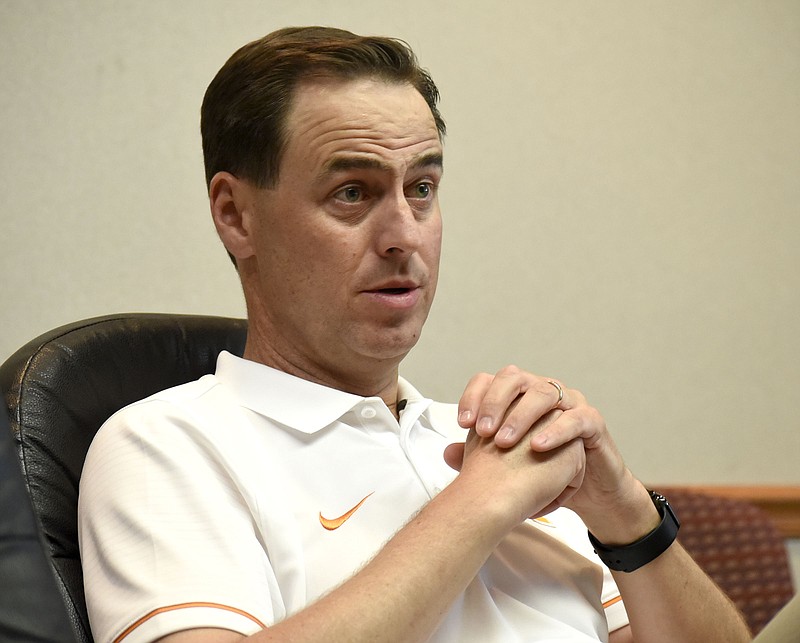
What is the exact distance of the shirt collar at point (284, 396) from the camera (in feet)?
3.82

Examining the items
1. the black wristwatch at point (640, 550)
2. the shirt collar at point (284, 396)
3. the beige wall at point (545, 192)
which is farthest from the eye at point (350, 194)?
the beige wall at point (545, 192)

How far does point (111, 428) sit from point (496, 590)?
1.63 ft

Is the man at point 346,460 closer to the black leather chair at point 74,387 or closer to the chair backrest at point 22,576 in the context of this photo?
the black leather chair at point 74,387

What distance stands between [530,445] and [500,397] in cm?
6

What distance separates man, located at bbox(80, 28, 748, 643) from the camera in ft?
3.05

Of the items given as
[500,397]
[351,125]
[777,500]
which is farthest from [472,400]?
[777,500]

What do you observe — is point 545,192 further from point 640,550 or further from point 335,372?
point 640,550

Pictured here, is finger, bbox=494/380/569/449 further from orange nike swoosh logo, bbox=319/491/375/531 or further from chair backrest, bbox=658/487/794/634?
chair backrest, bbox=658/487/794/634

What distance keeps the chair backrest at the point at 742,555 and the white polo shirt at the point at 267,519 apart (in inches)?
25.7

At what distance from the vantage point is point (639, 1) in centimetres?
215

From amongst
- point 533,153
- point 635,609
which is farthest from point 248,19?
point 635,609

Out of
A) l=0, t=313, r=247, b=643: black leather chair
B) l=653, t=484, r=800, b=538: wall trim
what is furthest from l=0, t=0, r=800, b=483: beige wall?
l=0, t=313, r=247, b=643: black leather chair

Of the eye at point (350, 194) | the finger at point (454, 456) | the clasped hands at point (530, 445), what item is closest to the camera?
the clasped hands at point (530, 445)

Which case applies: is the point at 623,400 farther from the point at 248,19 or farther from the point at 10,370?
the point at 10,370
